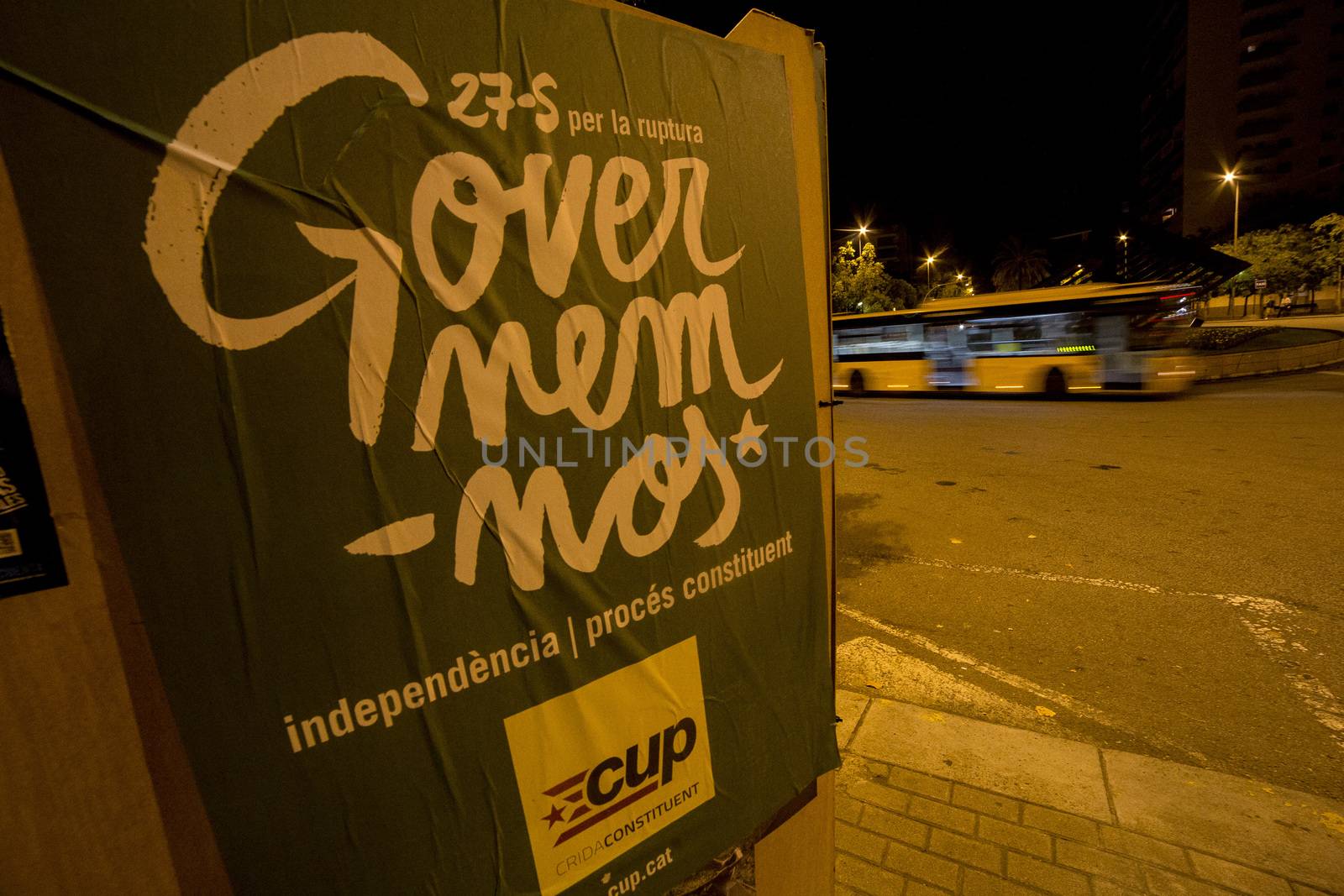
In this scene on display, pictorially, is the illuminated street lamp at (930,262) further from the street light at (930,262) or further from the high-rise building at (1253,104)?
the high-rise building at (1253,104)

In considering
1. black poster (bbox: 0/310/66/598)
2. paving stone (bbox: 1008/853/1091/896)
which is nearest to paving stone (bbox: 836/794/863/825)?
paving stone (bbox: 1008/853/1091/896)

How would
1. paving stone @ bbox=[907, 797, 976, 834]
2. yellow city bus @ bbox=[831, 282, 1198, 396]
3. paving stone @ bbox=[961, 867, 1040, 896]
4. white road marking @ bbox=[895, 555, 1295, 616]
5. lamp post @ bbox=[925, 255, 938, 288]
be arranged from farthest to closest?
lamp post @ bbox=[925, 255, 938, 288], yellow city bus @ bbox=[831, 282, 1198, 396], white road marking @ bbox=[895, 555, 1295, 616], paving stone @ bbox=[907, 797, 976, 834], paving stone @ bbox=[961, 867, 1040, 896]

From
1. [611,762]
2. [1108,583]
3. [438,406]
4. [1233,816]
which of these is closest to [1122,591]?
[1108,583]

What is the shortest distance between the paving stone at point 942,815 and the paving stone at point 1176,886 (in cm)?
67

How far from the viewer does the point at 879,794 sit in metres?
3.24

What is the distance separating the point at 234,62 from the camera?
42.3 inches

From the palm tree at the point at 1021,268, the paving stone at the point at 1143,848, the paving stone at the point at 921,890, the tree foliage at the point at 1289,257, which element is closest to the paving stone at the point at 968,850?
the paving stone at the point at 921,890

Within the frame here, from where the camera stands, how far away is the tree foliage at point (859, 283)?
3036 centimetres

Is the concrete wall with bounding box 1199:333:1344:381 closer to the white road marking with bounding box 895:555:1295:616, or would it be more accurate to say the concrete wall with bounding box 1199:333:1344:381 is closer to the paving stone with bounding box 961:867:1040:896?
the white road marking with bounding box 895:555:1295:616

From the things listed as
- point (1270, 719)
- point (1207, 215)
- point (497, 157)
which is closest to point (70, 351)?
point (497, 157)

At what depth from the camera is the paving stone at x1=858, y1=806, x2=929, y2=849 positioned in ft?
9.66

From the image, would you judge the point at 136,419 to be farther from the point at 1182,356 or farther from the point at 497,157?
the point at 1182,356

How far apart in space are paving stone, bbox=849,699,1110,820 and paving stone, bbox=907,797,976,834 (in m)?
0.24

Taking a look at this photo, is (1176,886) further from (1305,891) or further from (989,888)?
(989,888)
